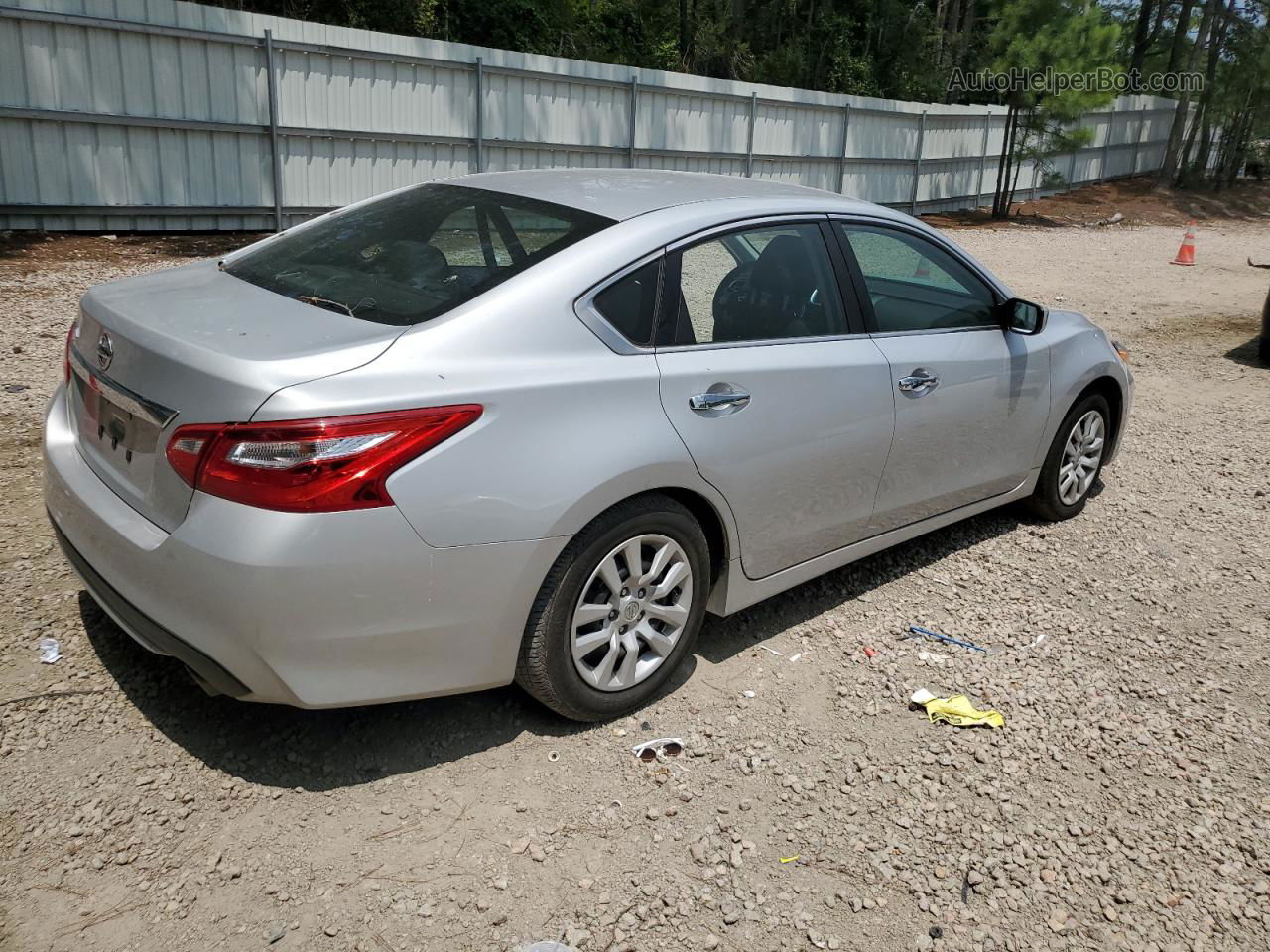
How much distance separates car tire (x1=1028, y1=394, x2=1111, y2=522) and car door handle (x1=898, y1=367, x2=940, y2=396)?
4.25 ft

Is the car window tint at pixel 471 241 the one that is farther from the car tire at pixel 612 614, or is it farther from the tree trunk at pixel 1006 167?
the tree trunk at pixel 1006 167

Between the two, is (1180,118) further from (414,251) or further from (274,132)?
(414,251)

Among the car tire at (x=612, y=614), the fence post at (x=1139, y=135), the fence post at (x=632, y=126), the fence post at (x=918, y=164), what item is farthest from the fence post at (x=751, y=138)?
the fence post at (x=1139, y=135)

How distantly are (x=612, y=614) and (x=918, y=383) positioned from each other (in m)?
1.66

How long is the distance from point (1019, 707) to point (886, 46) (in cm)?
3889

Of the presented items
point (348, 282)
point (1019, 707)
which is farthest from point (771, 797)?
point (348, 282)

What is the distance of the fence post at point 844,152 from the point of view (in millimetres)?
21734

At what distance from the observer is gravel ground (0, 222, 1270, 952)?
9.00 feet

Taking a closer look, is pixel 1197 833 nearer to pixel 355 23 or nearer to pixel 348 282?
pixel 348 282

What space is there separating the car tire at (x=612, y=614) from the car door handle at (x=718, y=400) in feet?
1.03

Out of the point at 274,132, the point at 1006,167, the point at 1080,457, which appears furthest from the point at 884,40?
the point at 1080,457

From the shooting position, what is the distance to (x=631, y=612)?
3.42 meters

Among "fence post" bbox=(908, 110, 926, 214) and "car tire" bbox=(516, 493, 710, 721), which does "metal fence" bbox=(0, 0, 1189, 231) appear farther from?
"car tire" bbox=(516, 493, 710, 721)

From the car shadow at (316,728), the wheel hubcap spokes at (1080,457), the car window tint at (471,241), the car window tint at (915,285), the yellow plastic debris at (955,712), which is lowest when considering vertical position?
the yellow plastic debris at (955,712)
